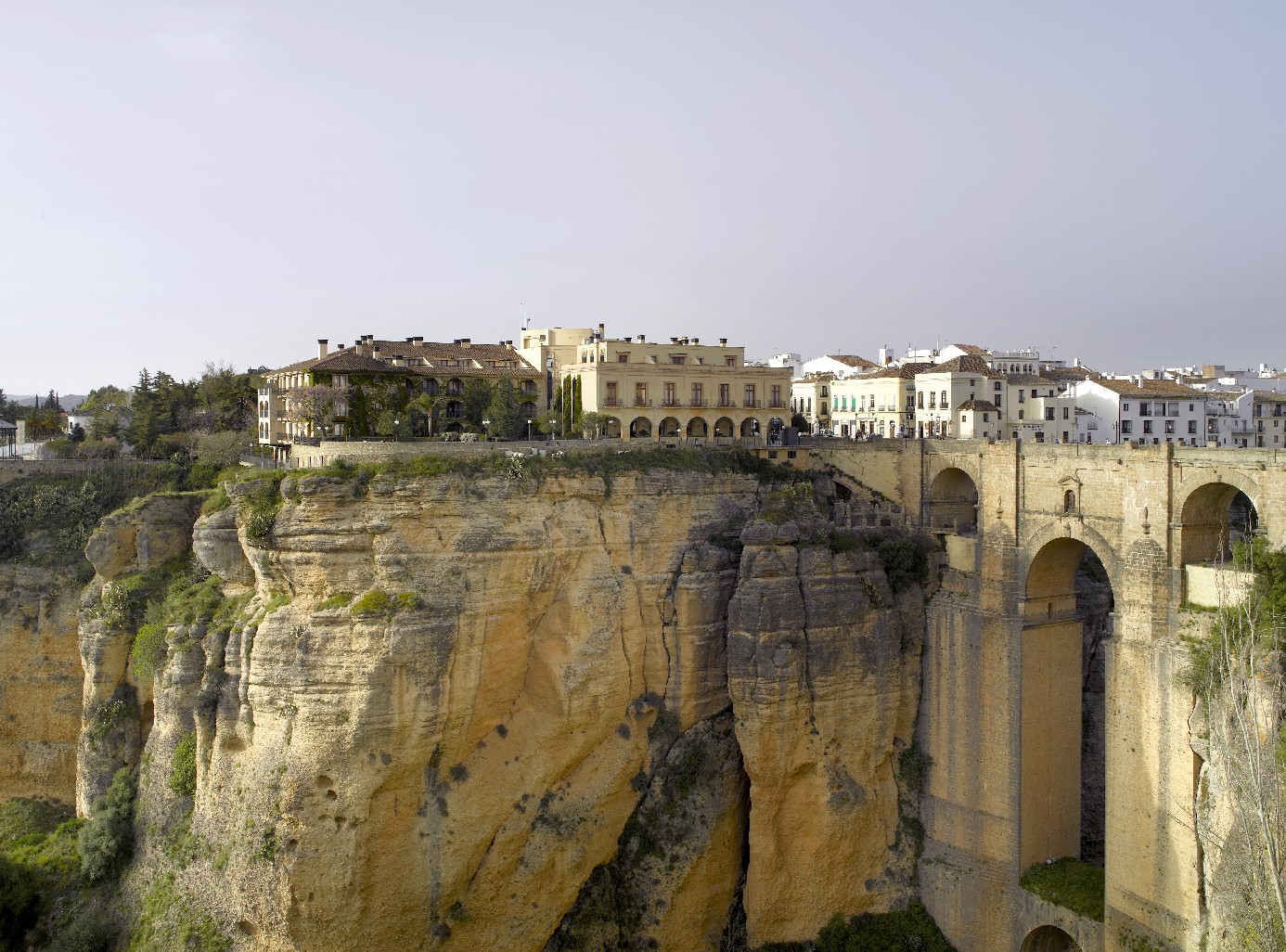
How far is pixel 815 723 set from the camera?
29125mm

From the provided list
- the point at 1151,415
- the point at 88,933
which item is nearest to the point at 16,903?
the point at 88,933

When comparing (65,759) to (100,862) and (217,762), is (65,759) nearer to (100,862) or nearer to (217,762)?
(100,862)

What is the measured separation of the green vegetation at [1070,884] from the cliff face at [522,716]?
3582 millimetres

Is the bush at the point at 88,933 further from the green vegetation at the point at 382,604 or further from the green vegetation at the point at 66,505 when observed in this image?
the green vegetation at the point at 382,604

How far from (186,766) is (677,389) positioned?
1962 centimetres

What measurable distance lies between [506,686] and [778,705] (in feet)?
23.3

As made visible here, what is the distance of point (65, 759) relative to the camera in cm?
3306

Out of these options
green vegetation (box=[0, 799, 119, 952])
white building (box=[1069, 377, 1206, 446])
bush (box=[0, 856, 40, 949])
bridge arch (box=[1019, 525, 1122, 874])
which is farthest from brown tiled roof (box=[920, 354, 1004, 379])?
bush (box=[0, 856, 40, 949])

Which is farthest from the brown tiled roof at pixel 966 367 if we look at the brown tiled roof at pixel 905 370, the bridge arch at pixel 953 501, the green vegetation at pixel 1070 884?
the green vegetation at pixel 1070 884

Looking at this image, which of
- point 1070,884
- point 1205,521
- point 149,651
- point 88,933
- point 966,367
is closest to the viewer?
point 1205,521

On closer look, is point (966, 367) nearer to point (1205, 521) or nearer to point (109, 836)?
point (1205, 521)

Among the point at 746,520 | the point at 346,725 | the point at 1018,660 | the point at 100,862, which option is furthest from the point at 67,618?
the point at 1018,660

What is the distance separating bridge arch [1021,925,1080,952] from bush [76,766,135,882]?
23.7 metres

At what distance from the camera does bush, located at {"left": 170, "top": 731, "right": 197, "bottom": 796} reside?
28.2 m
